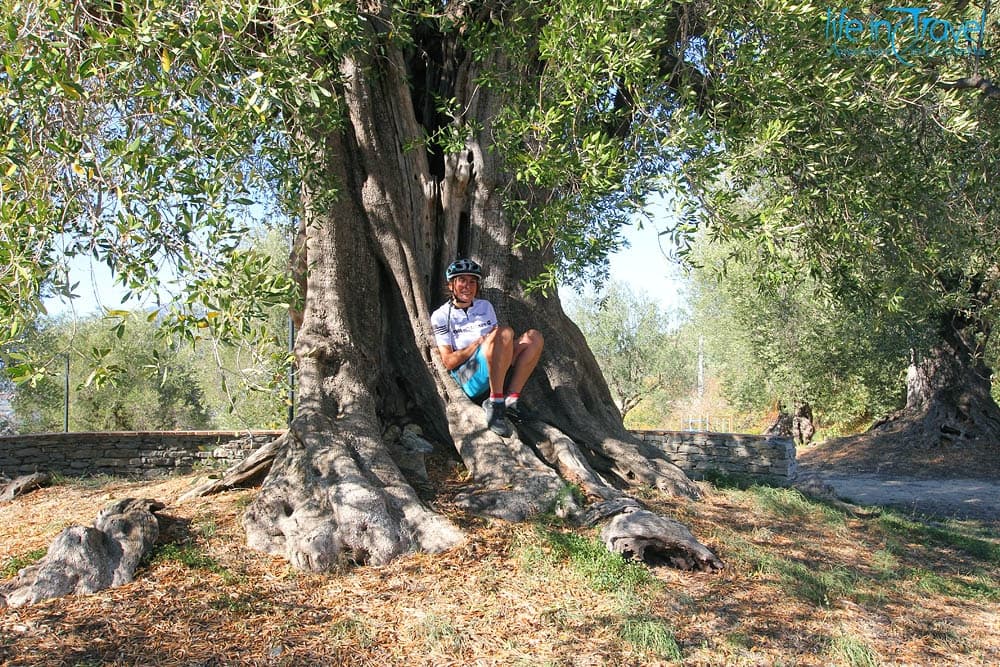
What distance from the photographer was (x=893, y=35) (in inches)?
223

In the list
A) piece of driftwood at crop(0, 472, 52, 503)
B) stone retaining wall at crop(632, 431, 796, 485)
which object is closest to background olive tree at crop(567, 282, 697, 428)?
stone retaining wall at crop(632, 431, 796, 485)

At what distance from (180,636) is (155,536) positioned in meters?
1.24

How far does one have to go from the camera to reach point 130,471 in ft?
34.9

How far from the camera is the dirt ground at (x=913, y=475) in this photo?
10781 millimetres

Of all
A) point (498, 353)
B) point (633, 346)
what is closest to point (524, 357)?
point (498, 353)

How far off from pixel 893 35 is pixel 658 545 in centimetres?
412

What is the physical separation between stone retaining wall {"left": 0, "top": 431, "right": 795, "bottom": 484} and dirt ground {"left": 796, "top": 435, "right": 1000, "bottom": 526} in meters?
1.01

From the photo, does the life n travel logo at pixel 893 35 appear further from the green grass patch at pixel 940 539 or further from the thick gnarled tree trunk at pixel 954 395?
the thick gnarled tree trunk at pixel 954 395

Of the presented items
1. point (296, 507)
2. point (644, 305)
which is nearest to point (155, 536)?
point (296, 507)

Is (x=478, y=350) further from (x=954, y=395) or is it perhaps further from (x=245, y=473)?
(x=954, y=395)

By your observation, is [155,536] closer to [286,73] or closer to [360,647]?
[360,647]

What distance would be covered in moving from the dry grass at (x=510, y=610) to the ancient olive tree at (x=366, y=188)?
0.31 metres

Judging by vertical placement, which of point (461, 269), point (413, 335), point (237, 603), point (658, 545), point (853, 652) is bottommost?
point (853, 652)

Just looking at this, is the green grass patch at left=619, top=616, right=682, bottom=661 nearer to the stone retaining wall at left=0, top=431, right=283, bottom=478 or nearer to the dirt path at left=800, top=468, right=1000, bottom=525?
the dirt path at left=800, top=468, right=1000, bottom=525
